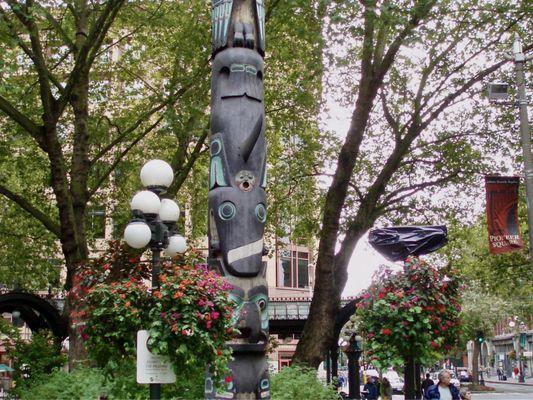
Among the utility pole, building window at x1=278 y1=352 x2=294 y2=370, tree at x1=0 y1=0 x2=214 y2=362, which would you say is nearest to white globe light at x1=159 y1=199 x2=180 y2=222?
tree at x1=0 y1=0 x2=214 y2=362

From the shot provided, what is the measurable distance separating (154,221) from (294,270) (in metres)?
40.5

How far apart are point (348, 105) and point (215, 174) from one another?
1263 cm

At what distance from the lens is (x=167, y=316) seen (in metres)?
8.52

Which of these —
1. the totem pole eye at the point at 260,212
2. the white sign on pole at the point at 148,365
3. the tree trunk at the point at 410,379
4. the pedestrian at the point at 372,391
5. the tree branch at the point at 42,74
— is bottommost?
the pedestrian at the point at 372,391

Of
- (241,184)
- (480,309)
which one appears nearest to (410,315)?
(241,184)

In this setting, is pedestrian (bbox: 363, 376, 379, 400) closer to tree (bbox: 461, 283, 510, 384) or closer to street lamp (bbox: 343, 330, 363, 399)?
street lamp (bbox: 343, 330, 363, 399)

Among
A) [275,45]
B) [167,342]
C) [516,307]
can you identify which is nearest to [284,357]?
[516,307]

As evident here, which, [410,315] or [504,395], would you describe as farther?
[504,395]

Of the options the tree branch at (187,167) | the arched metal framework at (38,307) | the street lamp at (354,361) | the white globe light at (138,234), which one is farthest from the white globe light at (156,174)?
the street lamp at (354,361)

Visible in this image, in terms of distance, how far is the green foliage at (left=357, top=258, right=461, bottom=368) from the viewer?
440 inches

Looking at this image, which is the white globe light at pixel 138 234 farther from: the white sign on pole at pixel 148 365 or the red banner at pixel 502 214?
the red banner at pixel 502 214

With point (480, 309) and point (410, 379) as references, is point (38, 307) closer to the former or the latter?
point (410, 379)

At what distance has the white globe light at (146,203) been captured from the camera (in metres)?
8.91

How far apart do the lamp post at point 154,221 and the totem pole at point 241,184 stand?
7.63 feet
